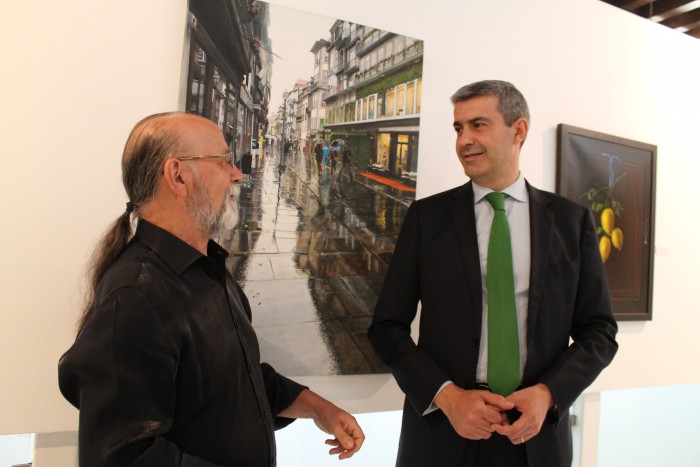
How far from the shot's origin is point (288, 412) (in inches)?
57.7

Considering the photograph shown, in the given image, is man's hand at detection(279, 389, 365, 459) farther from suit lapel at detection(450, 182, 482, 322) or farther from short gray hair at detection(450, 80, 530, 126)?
short gray hair at detection(450, 80, 530, 126)

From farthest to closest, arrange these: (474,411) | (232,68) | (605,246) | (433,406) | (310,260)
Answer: (605,246) → (310,260) → (232,68) → (433,406) → (474,411)

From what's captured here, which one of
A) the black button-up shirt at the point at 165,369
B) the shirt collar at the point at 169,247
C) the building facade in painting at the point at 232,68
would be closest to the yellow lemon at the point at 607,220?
the building facade in painting at the point at 232,68

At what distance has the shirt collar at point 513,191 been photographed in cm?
170

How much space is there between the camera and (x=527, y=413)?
4.53ft

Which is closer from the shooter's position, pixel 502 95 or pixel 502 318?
pixel 502 318

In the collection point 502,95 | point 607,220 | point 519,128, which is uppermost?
point 502,95

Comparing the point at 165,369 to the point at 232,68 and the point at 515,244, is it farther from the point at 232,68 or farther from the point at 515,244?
the point at 232,68

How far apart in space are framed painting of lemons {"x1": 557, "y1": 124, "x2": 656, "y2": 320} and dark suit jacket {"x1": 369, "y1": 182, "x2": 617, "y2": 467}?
43.4 inches

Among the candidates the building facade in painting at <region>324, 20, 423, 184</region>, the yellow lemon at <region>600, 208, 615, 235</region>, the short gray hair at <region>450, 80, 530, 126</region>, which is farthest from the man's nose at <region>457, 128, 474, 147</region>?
the yellow lemon at <region>600, 208, 615, 235</region>

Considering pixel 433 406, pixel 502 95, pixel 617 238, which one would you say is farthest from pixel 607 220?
pixel 433 406

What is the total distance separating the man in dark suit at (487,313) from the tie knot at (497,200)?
0.03 m

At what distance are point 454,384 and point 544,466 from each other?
15.1 inches

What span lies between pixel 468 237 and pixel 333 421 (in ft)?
2.45
